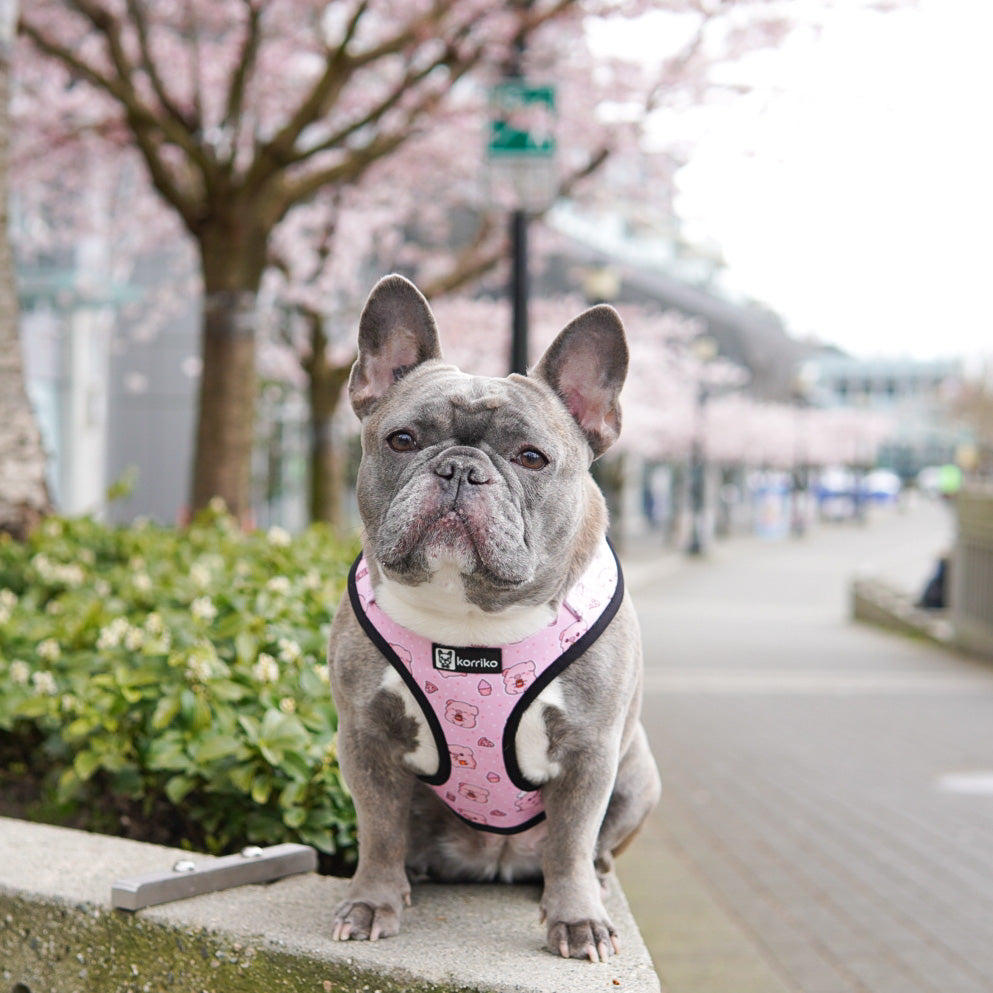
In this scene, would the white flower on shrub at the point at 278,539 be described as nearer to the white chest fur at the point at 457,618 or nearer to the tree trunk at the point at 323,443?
the white chest fur at the point at 457,618

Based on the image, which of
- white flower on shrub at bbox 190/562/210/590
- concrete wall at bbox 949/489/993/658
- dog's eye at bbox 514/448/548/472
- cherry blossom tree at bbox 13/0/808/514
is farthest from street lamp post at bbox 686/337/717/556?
dog's eye at bbox 514/448/548/472

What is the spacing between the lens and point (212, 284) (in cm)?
934

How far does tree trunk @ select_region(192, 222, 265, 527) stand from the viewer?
918 cm

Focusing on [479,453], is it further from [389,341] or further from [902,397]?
[902,397]

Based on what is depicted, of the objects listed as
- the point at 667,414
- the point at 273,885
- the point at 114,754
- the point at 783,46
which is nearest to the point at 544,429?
the point at 273,885

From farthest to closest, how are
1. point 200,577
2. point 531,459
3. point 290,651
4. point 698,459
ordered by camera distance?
point 698,459 → point 200,577 → point 290,651 → point 531,459

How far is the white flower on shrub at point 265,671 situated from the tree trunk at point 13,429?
309cm

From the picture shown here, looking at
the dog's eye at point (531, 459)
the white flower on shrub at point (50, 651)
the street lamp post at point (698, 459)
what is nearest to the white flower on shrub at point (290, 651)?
the white flower on shrub at point (50, 651)

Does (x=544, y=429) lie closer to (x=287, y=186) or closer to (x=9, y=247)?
(x=9, y=247)

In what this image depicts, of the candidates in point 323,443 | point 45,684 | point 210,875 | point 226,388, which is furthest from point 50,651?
point 323,443

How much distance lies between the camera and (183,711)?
11.0 ft

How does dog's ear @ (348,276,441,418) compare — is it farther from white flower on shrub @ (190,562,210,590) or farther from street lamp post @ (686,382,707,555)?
street lamp post @ (686,382,707,555)

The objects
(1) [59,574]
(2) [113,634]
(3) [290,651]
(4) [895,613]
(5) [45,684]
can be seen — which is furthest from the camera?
(4) [895,613]

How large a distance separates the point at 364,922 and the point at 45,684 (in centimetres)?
169
